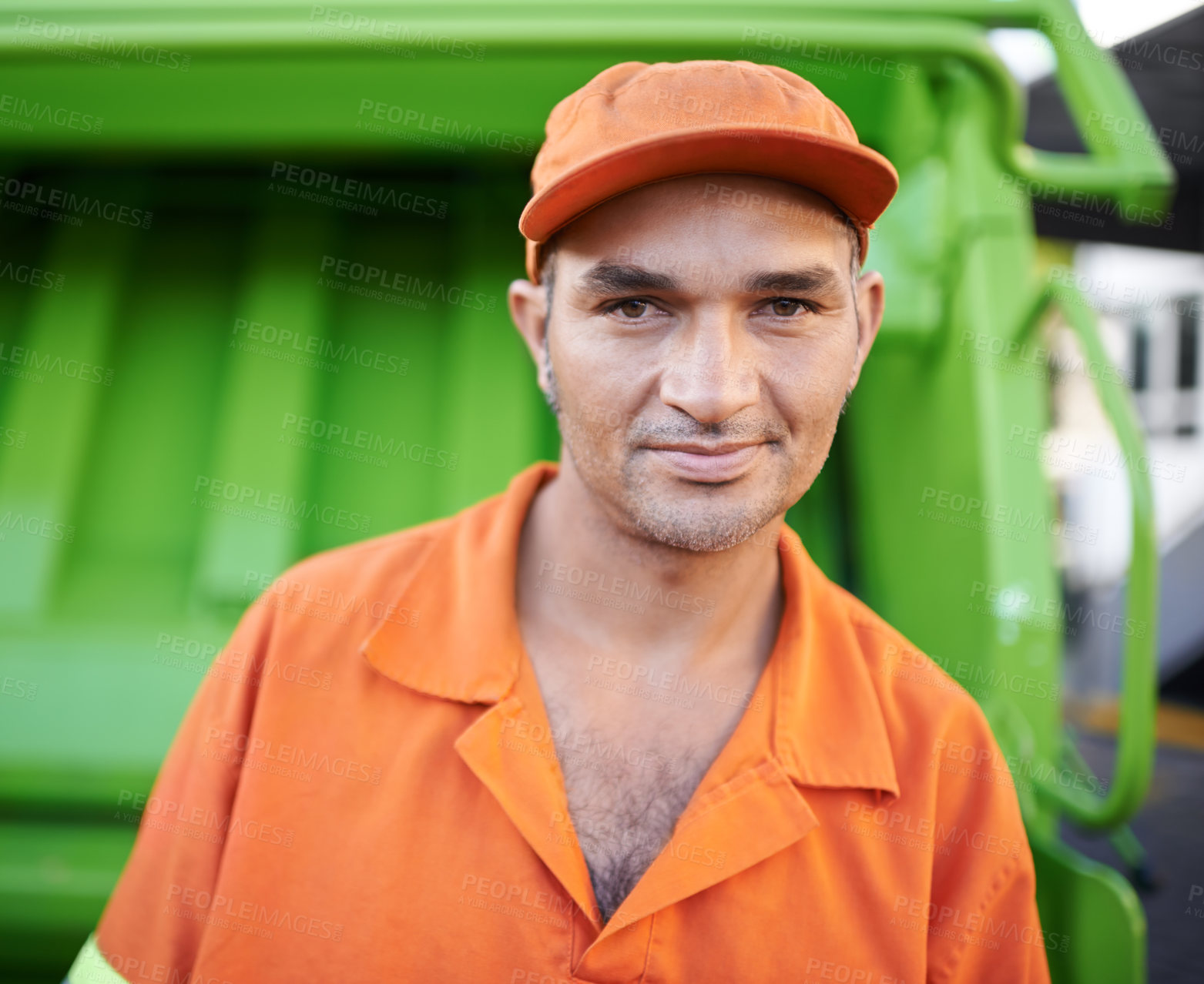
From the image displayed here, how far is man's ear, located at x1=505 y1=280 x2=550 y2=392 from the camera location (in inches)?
45.8

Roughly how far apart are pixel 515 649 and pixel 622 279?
1.57 feet

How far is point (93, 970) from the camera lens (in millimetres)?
1049

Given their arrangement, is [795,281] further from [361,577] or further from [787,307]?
[361,577]

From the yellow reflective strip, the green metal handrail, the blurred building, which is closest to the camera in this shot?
the yellow reflective strip

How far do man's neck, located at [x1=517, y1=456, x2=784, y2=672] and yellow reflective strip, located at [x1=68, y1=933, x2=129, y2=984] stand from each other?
26.0 inches

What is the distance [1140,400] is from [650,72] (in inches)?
404

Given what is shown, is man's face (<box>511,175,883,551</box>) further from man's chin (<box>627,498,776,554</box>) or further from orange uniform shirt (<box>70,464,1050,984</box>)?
orange uniform shirt (<box>70,464,1050,984</box>)

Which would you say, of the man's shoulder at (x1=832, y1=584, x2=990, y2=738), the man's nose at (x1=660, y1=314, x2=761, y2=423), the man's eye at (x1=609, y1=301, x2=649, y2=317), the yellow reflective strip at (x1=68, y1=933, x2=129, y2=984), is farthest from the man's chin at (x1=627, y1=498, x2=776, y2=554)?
the yellow reflective strip at (x1=68, y1=933, x2=129, y2=984)

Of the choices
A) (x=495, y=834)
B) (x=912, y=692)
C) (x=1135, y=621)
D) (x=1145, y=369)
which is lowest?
(x=495, y=834)

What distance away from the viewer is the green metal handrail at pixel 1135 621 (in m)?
1.15

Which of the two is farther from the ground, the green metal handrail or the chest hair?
the green metal handrail

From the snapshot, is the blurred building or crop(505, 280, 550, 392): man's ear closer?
crop(505, 280, 550, 392): man's ear

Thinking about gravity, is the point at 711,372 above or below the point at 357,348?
below

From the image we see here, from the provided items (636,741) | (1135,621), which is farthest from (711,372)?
(1135,621)
